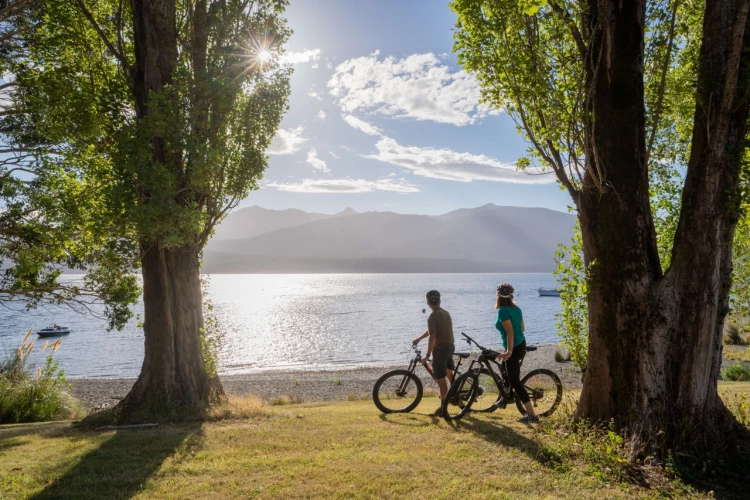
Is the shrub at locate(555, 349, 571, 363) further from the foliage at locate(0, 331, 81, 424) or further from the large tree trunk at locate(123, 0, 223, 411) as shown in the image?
the foliage at locate(0, 331, 81, 424)

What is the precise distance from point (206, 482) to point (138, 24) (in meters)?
10.3

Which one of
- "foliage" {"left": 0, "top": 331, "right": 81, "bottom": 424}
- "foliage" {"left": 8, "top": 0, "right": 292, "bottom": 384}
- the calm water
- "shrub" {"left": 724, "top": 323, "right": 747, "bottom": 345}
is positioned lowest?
the calm water

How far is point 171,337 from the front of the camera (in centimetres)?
1145

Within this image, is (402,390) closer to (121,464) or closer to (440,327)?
(440,327)

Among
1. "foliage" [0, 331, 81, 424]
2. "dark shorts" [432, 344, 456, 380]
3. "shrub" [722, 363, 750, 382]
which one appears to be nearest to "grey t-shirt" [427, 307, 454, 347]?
"dark shorts" [432, 344, 456, 380]

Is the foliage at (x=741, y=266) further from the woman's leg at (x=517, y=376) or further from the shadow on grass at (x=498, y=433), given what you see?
the shadow on grass at (x=498, y=433)

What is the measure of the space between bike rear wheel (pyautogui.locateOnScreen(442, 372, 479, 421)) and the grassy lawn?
219 mm

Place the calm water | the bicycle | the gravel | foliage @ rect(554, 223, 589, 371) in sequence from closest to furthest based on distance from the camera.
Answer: foliage @ rect(554, 223, 589, 371)
the bicycle
the gravel
the calm water

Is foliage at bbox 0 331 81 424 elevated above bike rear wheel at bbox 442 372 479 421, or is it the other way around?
Result: bike rear wheel at bbox 442 372 479 421

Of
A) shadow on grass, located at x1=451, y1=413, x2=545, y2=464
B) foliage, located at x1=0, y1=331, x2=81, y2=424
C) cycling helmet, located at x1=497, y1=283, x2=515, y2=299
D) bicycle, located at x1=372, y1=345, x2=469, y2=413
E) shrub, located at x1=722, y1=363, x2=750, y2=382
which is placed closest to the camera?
shadow on grass, located at x1=451, y1=413, x2=545, y2=464

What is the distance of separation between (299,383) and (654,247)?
26714 mm

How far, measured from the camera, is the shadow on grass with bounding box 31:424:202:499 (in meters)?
5.63

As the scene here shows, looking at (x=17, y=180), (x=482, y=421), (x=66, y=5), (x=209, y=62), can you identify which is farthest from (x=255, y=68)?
(x=482, y=421)

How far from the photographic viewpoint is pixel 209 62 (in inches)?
460
